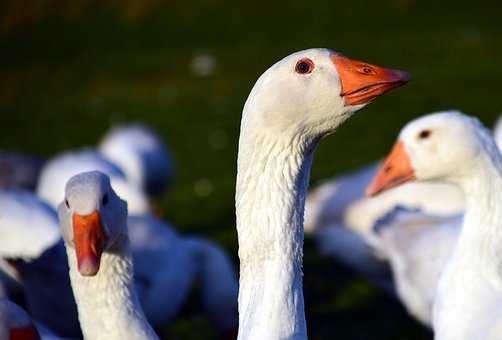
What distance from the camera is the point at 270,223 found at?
4.08 meters

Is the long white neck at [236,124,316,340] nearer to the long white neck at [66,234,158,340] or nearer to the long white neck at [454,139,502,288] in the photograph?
the long white neck at [66,234,158,340]

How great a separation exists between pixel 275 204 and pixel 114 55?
16259 mm

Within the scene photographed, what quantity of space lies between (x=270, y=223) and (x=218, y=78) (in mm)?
13515

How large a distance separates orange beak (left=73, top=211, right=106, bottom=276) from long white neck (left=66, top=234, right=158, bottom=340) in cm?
30

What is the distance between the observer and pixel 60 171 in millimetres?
8547

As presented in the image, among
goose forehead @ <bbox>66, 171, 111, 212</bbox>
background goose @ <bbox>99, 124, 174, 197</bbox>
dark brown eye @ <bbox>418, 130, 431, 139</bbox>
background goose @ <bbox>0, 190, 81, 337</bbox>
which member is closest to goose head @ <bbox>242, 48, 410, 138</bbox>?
goose forehead @ <bbox>66, 171, 111, 212</bbox>

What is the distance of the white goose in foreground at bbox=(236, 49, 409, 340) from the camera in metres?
3.97

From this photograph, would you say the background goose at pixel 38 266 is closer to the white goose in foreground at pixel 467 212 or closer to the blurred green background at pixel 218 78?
the blurred green background at pixel 218 78

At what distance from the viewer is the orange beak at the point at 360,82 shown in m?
4.01

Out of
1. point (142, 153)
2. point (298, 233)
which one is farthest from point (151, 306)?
point (142, 153)

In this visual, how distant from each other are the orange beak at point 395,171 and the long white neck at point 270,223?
66.3 inches

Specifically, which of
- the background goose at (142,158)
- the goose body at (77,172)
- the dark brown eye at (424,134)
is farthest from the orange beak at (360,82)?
the background goose at (142,158)

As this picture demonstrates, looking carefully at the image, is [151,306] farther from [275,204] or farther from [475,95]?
[475,95]

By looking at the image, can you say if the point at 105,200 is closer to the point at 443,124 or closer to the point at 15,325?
the point at 15,325
